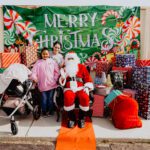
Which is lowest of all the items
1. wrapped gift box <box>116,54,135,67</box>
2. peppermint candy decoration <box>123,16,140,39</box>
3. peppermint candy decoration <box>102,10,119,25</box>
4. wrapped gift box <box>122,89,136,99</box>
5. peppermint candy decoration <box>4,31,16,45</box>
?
wrapped gift box <box>122,89,136,99</box>

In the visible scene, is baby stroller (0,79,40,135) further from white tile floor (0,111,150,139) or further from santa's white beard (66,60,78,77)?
santa's white beard (66,60,78,77)

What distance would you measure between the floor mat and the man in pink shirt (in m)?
1.02

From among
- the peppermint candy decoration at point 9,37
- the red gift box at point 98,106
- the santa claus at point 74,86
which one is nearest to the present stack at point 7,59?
the peppermint candy decoration at point 9,37

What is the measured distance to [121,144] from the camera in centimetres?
453

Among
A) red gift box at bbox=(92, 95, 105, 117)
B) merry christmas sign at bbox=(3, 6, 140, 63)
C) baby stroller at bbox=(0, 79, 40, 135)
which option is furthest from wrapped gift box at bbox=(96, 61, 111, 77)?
baby stroller at bbox=(0, 79, 40, 135)

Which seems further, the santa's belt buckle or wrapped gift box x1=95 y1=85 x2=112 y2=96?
wrapped gift box x1=95 y1=85 x2=112 y2=96

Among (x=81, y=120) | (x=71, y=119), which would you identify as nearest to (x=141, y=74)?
(x=81, y=120)

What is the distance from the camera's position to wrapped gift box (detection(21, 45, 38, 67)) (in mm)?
7138

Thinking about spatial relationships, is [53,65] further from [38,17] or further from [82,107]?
[38,17]

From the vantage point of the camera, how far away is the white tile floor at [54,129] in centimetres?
475

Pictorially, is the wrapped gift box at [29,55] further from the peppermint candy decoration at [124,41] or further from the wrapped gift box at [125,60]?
the peppermint candy decoration at [124,41]

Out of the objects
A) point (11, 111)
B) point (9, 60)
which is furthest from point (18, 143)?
point (9, 60)

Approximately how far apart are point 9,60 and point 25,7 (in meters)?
1.70

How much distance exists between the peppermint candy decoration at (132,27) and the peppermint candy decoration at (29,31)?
2.68m
